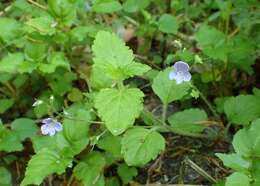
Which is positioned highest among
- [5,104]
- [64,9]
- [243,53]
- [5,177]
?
[64,9]

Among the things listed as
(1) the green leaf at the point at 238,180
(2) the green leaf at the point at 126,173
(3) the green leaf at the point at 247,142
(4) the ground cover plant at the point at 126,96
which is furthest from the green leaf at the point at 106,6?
(1) the green leaf at the point at 238,180

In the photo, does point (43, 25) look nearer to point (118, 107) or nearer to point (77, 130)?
point (77, 130)

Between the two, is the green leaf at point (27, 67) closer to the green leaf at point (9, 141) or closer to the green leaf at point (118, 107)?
the green leaf at point (9, 141)

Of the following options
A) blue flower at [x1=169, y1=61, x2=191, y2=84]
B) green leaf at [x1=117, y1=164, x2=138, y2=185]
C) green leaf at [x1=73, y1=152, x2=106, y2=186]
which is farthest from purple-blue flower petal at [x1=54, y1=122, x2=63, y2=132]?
blue flower at [x1=169, y1=61, x2=191, y2=84]

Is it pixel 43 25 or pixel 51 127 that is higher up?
pixel 43 25

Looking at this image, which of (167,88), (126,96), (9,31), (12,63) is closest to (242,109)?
(167,88)

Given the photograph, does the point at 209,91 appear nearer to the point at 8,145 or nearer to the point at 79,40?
the point at 79,40

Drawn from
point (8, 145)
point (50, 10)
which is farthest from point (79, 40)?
point (8, 145)

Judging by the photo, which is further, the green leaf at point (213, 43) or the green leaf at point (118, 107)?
the green leaf at point (213, 43)
